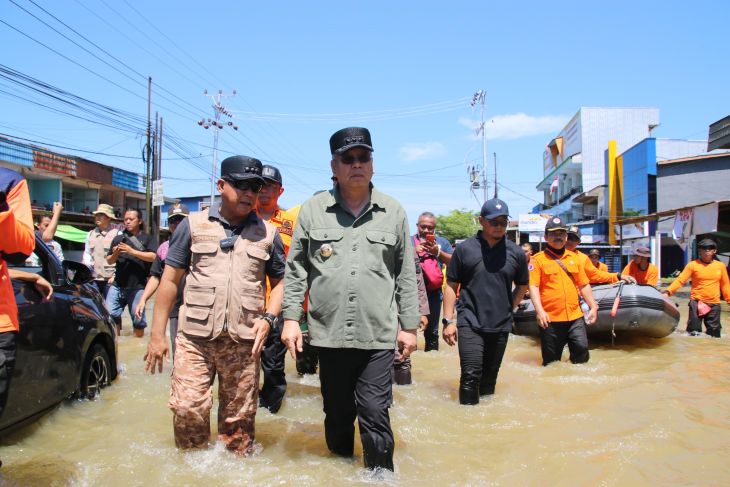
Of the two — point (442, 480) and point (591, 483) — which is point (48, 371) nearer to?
point (442, 480)

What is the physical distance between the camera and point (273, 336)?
4484mm

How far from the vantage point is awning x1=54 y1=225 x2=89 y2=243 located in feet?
90.3

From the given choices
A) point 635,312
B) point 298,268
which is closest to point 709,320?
point 635,312

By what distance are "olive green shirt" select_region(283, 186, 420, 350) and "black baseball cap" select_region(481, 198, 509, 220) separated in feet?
5.85

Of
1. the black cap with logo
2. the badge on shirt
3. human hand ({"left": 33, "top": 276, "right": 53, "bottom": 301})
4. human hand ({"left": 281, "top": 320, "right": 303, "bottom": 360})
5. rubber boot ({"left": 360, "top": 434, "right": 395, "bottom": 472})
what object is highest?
the black cap with logo

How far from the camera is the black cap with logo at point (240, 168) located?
3350 millimetres

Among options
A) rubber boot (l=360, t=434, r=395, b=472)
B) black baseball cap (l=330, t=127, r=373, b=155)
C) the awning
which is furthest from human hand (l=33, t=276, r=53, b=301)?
the awning

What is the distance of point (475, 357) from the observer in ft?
16.2

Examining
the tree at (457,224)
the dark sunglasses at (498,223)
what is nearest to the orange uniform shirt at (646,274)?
the dark sunglasses at (498,223)

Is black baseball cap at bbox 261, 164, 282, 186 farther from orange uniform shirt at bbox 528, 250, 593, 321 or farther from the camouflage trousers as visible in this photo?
orange uniform shirt at bbox 528, 250, 593, 321

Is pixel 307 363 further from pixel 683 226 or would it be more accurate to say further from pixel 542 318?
pixel 683 226

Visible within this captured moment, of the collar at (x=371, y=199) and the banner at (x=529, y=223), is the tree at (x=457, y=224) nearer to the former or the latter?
the banner at (x=529, y=223)

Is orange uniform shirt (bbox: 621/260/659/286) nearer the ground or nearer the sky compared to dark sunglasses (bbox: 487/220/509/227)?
nearer the ground

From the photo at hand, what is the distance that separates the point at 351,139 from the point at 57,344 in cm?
241
